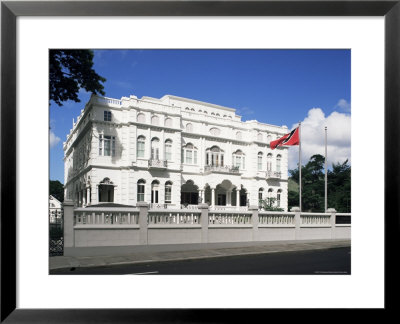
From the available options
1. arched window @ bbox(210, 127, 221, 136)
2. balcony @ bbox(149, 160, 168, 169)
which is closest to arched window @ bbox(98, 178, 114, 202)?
balcony @ bbox(149, 160, 168, 169)

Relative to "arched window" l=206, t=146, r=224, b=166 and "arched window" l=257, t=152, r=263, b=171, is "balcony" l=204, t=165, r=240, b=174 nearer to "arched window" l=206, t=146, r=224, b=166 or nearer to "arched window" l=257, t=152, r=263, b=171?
"arched window" l=206, t=146, r=224, b=166

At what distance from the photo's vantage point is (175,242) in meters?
12.0

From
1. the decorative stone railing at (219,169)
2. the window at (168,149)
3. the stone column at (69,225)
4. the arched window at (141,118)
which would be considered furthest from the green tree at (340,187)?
the stone column at (69,225)

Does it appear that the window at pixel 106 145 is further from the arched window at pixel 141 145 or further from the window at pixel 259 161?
the window at pixel 259 161

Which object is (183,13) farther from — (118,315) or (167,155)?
(167,155)

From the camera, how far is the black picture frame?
16.6 ft

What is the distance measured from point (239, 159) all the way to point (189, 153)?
4564mm

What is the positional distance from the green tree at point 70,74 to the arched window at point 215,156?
49.5 ft

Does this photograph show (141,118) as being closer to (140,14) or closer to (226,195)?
(226,195)

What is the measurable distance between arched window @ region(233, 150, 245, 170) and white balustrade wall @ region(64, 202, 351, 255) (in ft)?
41.5

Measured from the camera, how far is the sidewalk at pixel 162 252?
9281 mm
